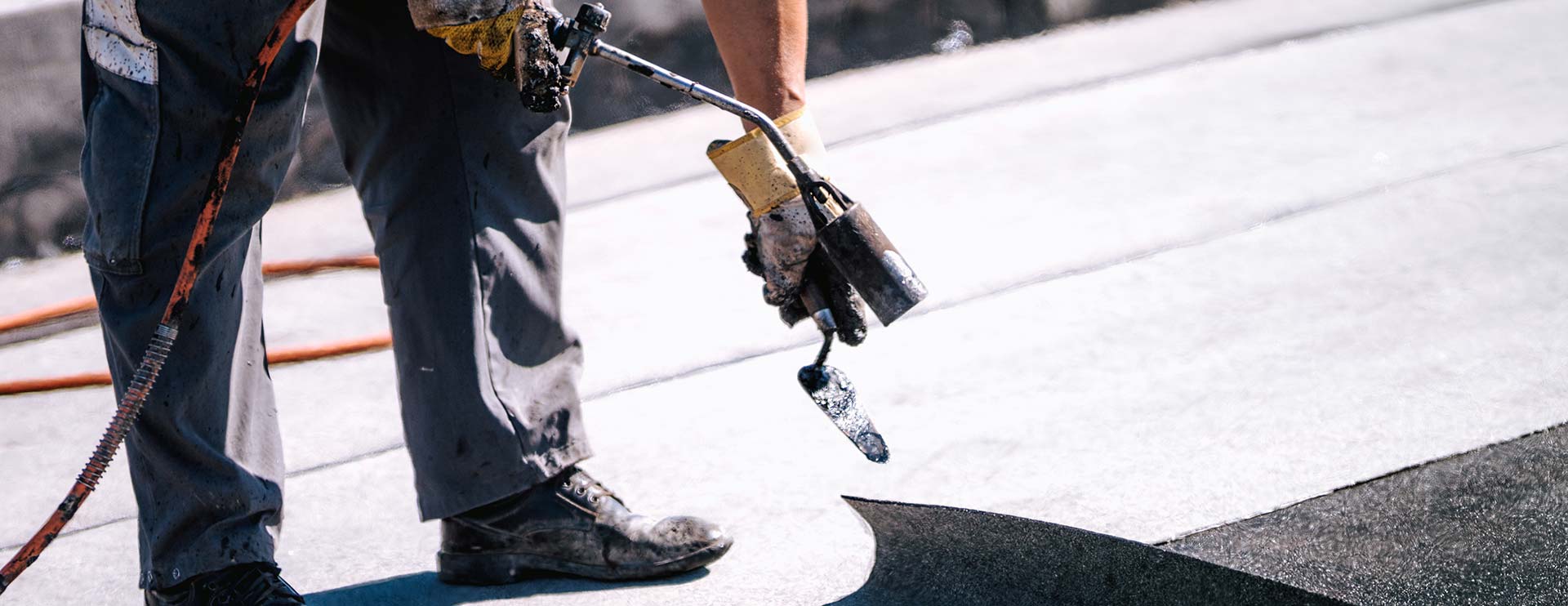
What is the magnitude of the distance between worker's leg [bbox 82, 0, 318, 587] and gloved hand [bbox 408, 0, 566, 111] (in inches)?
8.9

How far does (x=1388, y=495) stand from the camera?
2.13 m

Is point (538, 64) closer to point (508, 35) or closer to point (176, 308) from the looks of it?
point (508, 35)

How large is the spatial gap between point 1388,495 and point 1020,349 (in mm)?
830

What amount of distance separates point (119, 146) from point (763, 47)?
81 cm

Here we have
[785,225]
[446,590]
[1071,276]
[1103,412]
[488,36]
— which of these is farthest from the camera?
[1071,276]

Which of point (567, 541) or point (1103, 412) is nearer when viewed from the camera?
point (567, 541)

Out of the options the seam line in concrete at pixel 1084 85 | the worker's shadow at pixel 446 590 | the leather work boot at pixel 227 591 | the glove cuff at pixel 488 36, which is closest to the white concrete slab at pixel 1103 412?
the worker's shadow at pixel 446 590

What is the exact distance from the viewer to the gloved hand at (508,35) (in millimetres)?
1635

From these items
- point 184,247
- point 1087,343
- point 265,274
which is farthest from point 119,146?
point 265,274

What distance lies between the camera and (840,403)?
1.91m

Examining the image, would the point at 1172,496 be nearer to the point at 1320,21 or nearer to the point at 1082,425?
the point at 1082,425

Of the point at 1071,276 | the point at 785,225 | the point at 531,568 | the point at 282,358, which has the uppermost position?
the point at 785,225

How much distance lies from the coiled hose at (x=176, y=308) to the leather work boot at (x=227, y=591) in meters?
0.20

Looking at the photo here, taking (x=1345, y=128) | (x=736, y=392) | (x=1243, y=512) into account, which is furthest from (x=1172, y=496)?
(x=1345, y=128)
